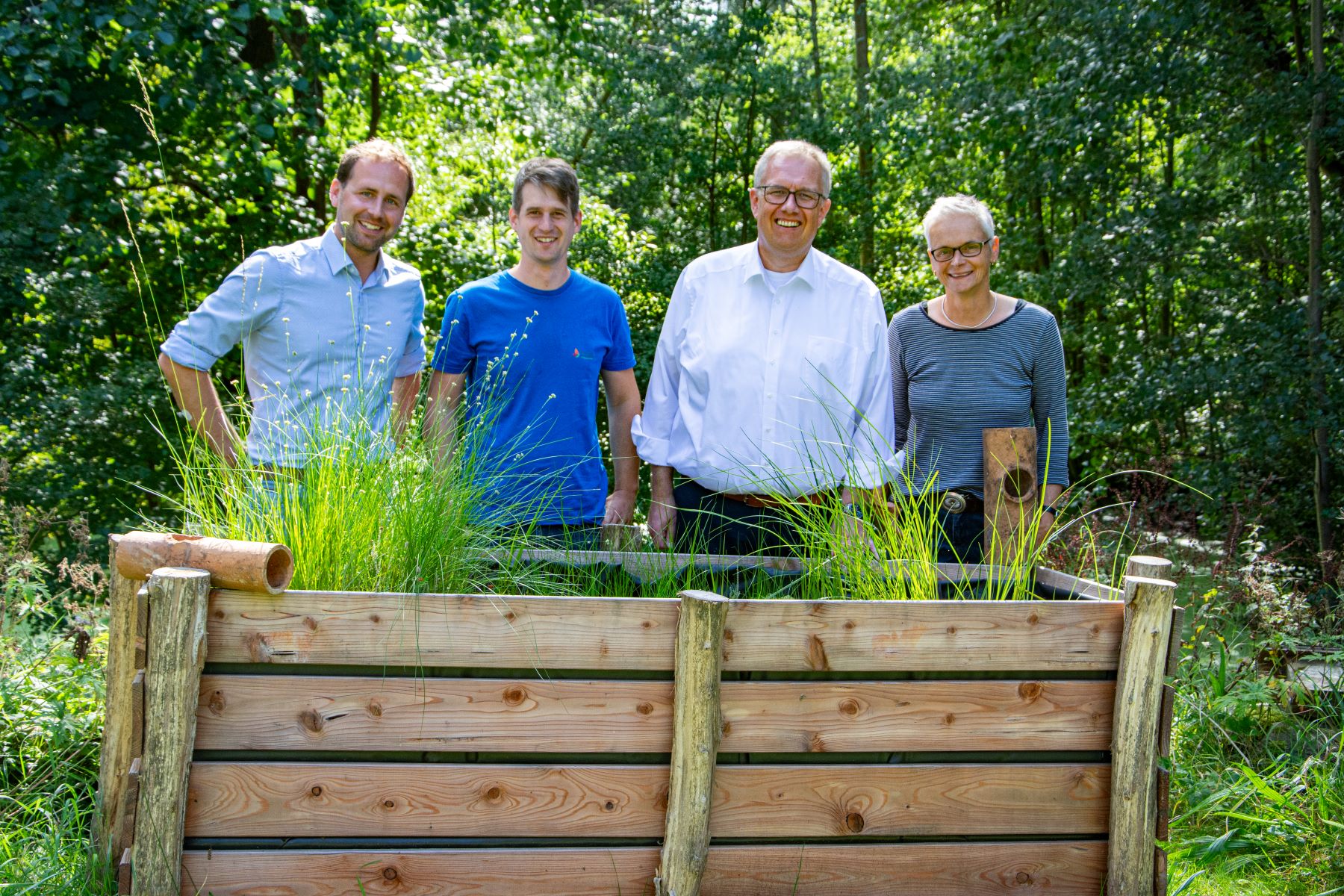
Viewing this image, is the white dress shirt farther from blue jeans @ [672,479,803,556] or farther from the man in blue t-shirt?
the man in blue t-shirt

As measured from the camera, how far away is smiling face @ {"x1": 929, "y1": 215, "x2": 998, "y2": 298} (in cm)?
309

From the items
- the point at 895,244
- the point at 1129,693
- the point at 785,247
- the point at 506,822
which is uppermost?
the point at 895,244

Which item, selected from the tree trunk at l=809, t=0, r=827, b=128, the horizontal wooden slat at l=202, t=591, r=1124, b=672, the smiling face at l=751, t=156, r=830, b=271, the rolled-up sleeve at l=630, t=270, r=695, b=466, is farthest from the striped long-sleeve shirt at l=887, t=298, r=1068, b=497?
the tree trunk at l=809, t=0, r=827, b=128

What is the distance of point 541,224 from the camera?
122 inches

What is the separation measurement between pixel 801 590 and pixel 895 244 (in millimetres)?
12366

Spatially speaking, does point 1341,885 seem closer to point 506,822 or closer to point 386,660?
point 506,822

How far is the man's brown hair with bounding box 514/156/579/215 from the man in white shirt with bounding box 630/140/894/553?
1.37 ft

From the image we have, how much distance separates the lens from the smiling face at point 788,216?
9.70 feet

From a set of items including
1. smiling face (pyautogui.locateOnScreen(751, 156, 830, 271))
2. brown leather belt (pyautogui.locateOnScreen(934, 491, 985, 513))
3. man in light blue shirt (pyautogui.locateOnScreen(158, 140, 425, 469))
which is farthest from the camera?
smiling face (pyautogui.locateOnScreen(751, 156, 830, 271))

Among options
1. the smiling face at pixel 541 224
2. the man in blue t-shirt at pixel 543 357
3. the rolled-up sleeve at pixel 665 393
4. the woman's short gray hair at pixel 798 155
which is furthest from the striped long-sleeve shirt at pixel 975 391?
the smiling face at pixel 541 224

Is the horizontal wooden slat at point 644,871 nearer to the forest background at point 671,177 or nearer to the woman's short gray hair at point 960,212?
the woman's short gray hair at point 960,212

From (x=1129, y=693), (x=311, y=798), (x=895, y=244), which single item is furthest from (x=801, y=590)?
(x=895, y=244)

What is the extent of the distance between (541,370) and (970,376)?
49.3 inches

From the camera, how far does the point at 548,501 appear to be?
301 cm
